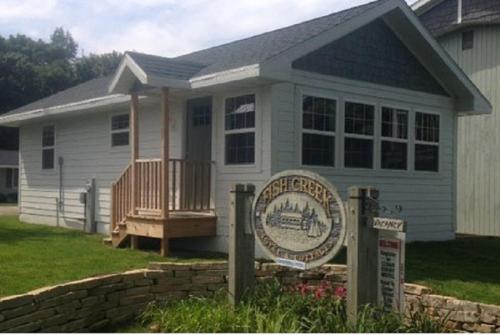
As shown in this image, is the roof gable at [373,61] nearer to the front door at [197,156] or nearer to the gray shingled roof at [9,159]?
the front door at [197,156]

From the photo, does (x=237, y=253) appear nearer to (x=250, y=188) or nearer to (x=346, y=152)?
(x=250, y=188)

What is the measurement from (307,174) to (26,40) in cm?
5979

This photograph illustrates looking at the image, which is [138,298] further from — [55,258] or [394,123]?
[394,123]

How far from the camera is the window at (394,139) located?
12.4m

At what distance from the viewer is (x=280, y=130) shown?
10414 millimetres

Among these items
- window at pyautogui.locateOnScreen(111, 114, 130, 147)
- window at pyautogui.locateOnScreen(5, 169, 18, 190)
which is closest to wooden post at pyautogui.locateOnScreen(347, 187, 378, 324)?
window at pyautogui.locateOnScreen(111, 114, 130, 147)

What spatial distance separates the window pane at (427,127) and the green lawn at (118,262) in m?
2.25

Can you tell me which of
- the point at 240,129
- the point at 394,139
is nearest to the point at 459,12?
the point at 394,139

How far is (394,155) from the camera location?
12633 mm

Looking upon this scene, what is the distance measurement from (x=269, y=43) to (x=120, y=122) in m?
4.40

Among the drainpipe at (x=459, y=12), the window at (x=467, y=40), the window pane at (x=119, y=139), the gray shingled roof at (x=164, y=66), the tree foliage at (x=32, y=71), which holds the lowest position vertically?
the window pane at (x=119, y=139)

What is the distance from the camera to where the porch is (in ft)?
34.5

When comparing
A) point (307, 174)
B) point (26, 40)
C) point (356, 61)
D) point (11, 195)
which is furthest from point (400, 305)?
point (26, 40)

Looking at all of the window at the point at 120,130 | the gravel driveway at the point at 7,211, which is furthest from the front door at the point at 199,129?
the gravel driveway at the point at 7,211
